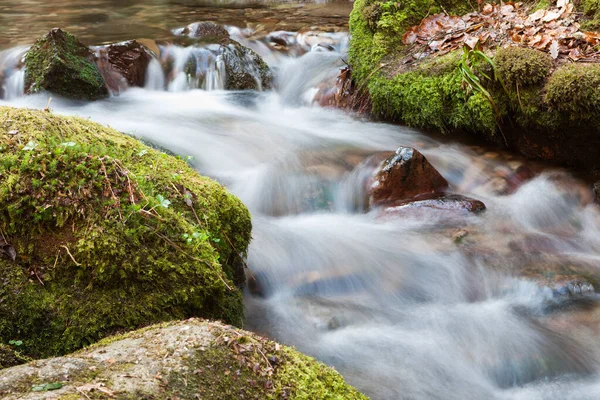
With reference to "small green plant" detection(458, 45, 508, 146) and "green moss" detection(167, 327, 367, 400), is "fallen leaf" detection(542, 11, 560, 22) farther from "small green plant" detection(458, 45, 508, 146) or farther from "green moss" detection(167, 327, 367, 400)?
"green moss" detection(167, 327, 367, 400)

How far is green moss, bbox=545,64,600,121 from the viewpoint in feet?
16.3

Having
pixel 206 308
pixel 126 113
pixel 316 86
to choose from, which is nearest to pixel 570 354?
pixel 206 308

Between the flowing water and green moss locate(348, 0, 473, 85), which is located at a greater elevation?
green moss locate(348, 0, 473, 85)

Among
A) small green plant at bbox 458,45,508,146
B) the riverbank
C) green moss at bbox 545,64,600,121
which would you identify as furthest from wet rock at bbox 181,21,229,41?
green moss at bbox 545,64,600,121

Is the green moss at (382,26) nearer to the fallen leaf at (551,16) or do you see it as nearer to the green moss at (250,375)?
the fallen leaf at (551,16)

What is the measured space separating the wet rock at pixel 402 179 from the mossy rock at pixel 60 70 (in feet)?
15.2

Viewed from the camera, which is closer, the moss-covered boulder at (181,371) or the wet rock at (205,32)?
the moss-covered boulder at (181,371)

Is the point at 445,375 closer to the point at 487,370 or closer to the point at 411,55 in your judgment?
the point at 487,370

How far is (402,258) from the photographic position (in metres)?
4.52

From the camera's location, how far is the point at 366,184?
17.5 ft

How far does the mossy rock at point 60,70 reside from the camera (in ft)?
24.0

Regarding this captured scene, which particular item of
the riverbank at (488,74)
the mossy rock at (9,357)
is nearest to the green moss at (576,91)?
the riverbank at (488,74)

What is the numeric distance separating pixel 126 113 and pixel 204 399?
619cm

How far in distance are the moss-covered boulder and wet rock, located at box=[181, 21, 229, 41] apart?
8.18 metres
